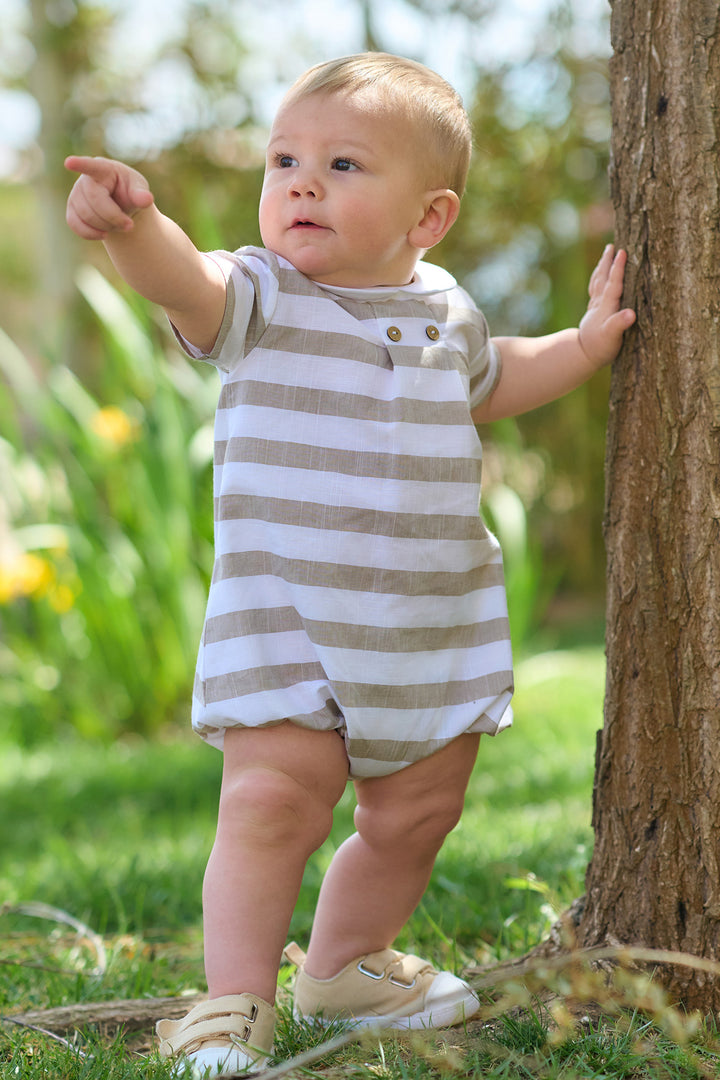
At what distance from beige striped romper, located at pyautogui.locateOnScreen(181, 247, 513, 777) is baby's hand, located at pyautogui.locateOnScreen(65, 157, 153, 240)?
0.18m

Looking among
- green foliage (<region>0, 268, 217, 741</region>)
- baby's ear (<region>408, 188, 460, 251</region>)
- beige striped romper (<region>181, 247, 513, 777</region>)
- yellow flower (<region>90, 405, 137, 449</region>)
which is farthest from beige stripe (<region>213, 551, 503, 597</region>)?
yellow flower (<region>90, 405, 137, 449</region>)

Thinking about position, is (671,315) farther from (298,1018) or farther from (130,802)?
(130,802)

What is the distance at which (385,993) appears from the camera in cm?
150

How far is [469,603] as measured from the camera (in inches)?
59.7

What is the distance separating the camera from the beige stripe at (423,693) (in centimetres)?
138

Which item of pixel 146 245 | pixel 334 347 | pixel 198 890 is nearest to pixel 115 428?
pixel 198 890

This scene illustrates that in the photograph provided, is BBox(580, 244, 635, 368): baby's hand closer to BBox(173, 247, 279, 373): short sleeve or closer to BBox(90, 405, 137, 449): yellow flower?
BBox(173, 247, 279, 373): short sleeve

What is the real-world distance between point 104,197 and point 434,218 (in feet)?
1.60

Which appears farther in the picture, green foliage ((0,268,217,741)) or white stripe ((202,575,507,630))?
green foliage ((0,268,217,741))

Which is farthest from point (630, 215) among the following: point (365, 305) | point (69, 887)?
point (69, 887)

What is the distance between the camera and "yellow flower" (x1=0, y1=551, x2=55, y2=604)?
4.28 meters

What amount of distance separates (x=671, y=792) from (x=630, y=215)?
30.7 inches

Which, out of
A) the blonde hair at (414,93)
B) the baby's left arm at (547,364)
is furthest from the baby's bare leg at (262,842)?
the blonde hair at (414,93)

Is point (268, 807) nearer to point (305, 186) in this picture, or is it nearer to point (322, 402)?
point (322, 402)
